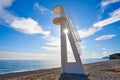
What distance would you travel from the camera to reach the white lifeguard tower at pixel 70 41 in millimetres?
12555

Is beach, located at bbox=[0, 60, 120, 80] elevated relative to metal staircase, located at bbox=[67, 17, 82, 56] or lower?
lower

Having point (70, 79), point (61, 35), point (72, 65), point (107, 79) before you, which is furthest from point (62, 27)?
point (107, 79)

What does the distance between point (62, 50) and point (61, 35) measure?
150cm

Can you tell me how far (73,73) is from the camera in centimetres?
1269

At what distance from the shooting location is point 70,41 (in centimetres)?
1300

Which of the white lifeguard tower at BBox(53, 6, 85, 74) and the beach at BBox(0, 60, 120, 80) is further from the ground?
the white lifeguard tower at BBox(53, 6, 85, 74)

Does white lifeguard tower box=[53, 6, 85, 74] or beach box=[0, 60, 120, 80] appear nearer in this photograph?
beach box=[0, 60, 120, 80]

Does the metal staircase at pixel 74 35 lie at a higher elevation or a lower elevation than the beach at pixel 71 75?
higher

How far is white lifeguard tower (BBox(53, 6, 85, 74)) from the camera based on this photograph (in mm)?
12555

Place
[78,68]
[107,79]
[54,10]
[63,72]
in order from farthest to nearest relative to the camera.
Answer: [54,10], [63,72], [78,68], [107,79]

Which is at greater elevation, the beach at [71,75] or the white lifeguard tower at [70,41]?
the white lifeguard tower at [70,41]

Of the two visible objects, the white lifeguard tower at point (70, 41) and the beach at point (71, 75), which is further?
the white lifeguard tower at point (70, 41)

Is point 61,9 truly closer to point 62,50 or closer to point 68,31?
point 68,31

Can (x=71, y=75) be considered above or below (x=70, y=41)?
below
